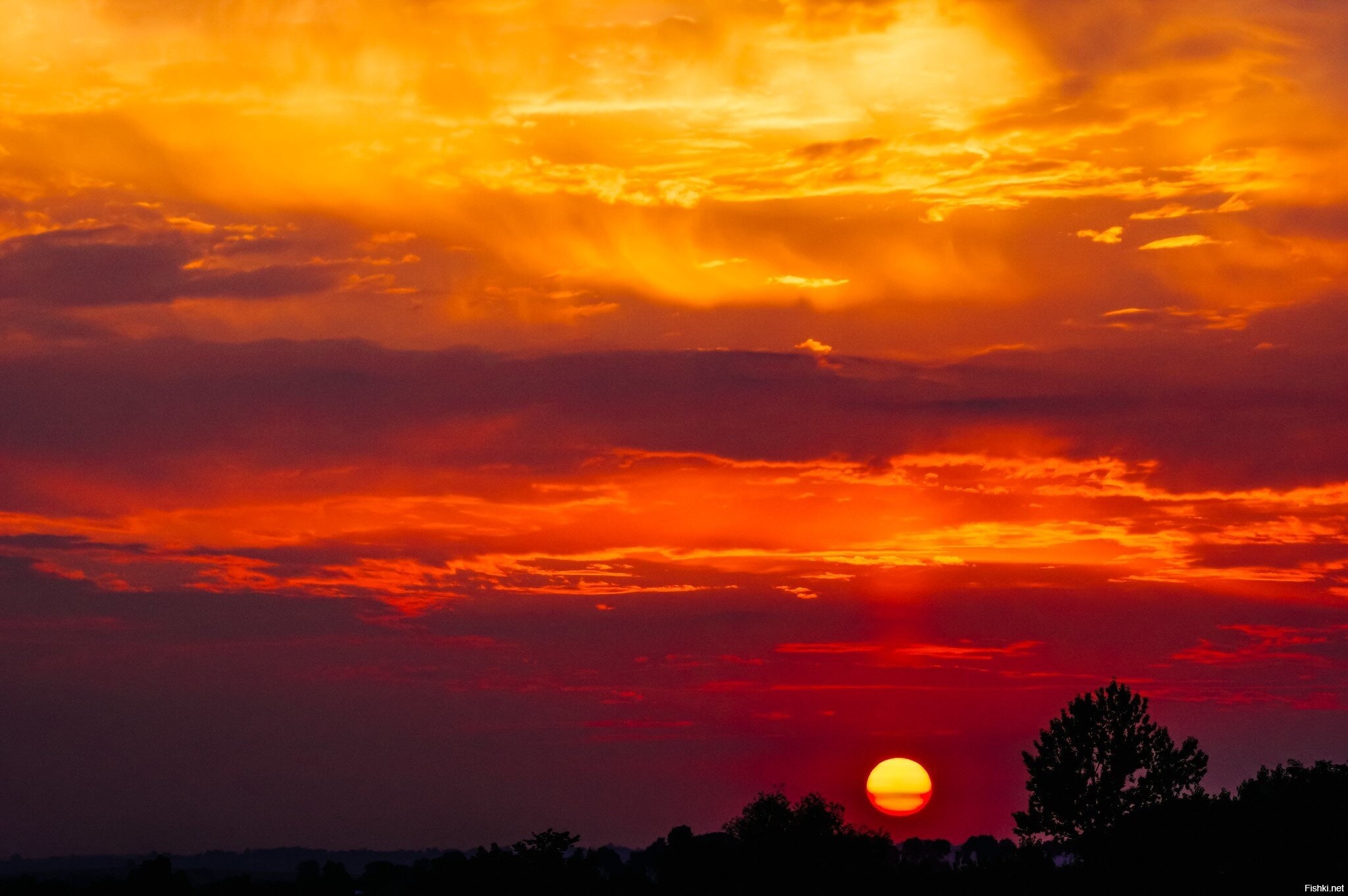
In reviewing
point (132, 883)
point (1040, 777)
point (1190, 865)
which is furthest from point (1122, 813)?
point (132, 883)

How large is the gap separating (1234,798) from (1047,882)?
106 feet

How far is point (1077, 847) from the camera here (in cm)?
11919

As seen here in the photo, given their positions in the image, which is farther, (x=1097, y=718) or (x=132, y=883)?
(x=132, y=883)

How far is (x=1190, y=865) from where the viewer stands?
301 ft

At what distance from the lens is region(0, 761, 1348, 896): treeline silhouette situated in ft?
297

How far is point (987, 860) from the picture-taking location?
389ft

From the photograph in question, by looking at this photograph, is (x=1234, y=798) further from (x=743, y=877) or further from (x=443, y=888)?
(x=443, y=888)

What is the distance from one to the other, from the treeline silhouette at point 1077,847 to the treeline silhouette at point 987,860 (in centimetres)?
16

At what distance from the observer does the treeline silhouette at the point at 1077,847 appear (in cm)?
9169

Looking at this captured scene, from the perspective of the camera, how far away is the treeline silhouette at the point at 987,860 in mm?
90562

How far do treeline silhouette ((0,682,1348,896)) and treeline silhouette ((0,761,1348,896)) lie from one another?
0.53 feet

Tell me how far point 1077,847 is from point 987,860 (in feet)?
24.7

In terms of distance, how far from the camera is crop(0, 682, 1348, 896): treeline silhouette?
91688mm

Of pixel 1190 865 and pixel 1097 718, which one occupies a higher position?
pixel 1097 718
